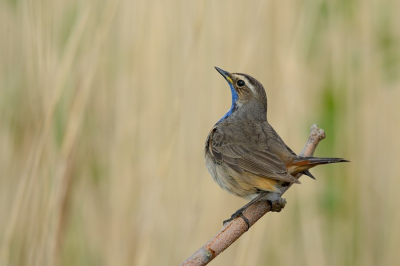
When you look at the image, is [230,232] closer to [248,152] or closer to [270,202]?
[270,202]

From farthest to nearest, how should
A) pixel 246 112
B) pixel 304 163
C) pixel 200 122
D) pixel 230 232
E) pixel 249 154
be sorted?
pixel 200 122, pixel 246 112, pixel 249 154, pixel 304 163, pixel 230 232

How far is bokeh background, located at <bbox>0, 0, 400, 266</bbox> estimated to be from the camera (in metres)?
3.18

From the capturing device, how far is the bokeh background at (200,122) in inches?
125

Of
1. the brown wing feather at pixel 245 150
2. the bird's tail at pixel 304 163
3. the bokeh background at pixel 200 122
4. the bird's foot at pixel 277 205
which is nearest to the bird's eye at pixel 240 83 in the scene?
the bokeh background at pixel 200 122

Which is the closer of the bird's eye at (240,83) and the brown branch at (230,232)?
the brown branch at (230,232)

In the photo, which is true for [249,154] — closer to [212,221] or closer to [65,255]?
Answer: [212,221]

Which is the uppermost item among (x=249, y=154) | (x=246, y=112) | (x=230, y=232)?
(x=246, y=112)

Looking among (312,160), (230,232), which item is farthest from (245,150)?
(230,232)

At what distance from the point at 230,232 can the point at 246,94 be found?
1.45 metres

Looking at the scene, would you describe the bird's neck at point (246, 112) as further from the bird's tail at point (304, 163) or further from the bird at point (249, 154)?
the bird's tail at point (304, 163)

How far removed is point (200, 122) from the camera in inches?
137

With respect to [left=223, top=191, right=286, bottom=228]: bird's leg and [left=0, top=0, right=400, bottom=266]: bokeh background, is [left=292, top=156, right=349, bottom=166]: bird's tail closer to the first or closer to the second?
[left=223, top=191, right=286, bottom=228]: bird's leg

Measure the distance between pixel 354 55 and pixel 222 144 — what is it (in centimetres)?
124

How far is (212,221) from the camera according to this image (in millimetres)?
3428
